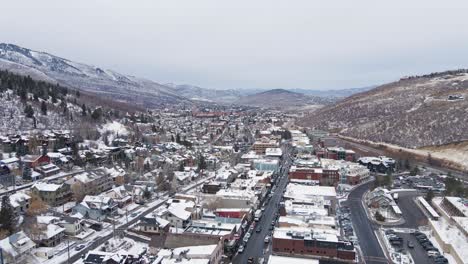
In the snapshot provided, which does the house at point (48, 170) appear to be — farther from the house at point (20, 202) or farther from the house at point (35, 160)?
the house at point (20, 202)

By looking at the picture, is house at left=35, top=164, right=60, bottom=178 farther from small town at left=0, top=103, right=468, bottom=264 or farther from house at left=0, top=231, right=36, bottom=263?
house at left=0, top=231, right=36, bottom=263

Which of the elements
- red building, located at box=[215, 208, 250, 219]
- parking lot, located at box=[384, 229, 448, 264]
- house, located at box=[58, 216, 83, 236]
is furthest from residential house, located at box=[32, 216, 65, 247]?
parking lot, located at box=[384, 229, 448, 264]

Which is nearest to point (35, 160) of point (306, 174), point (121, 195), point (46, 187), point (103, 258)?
point (46, 187)

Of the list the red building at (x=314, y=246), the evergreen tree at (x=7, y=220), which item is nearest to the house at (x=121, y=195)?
the evergreen tree at (x=7, y=220)

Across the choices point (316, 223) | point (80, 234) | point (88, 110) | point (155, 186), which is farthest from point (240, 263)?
point (88, 110)

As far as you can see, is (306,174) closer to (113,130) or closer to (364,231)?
(364,231)

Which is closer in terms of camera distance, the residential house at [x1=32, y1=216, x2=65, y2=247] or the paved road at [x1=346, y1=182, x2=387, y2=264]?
the residential house at [x1=32, y1=216, x2=65, y2=247]
